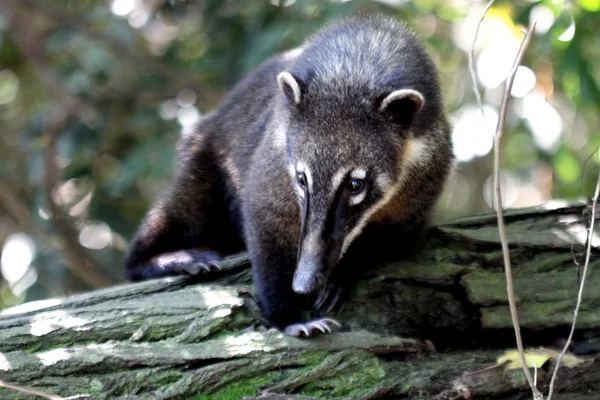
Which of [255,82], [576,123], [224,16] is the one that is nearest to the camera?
[255,82]

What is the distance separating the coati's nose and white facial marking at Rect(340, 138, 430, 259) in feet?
0.75

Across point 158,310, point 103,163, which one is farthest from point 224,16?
point 158,310

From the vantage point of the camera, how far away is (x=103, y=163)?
29.9 feet

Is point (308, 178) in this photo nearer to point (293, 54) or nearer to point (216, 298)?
point (216, 298)

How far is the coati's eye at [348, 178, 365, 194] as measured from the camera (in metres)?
4.31

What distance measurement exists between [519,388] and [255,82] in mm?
3113

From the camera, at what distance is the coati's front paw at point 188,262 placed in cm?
499

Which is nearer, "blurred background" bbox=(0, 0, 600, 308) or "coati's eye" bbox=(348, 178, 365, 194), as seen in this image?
"coati's eye" bbox=(348, 178, 365, 194)

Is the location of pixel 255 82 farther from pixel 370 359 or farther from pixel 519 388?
pixel 519 388

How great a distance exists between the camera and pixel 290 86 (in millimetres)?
4523

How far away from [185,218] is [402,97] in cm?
225

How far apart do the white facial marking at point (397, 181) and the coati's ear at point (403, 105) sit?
0.62ft

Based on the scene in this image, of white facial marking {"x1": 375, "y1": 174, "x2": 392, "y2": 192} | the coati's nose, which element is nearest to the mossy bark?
the coati's nose

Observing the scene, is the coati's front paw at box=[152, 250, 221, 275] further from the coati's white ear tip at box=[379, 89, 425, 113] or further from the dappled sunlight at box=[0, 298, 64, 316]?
the coati's white ear tip at box=[379, 89, 425, 113]
